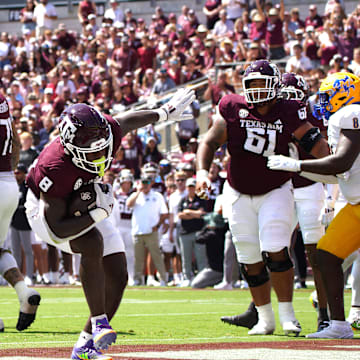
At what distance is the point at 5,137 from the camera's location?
694 cm

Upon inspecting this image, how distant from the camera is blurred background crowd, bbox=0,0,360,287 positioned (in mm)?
14648

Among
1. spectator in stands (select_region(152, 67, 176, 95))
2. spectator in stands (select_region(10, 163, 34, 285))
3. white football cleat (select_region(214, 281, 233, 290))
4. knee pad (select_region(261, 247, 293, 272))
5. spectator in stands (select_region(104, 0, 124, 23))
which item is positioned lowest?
white football cleat (select_region(214, 281, 233, 290))

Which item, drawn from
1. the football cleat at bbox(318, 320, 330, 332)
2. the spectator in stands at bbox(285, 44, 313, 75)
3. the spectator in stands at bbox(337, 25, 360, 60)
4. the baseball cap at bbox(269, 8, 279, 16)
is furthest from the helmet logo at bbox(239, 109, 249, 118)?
the baseball cap at bbox(269, 8, 279, 16)

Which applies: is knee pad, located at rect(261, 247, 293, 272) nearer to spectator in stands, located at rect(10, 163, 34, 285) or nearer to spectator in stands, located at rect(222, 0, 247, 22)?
Answer: spectator in stands, located at rect(10, 163, 34, 285)

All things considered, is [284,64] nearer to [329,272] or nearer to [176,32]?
[176,32]

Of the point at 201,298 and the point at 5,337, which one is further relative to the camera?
the point at 201,298

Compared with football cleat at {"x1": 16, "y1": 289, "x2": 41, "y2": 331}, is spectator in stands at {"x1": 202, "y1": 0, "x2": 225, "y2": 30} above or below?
above

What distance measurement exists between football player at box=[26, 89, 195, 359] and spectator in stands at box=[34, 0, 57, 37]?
64.4ft

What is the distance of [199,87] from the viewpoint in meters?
17.6

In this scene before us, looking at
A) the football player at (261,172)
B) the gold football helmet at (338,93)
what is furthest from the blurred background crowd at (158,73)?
the gold football helmet at (338,93)

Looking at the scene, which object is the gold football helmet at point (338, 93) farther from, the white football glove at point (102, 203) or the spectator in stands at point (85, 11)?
the spectator in stands at point (85, 11)

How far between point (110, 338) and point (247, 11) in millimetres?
16343

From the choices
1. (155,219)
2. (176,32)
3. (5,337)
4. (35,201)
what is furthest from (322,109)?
(176,32)

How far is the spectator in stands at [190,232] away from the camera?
46.0 feet
